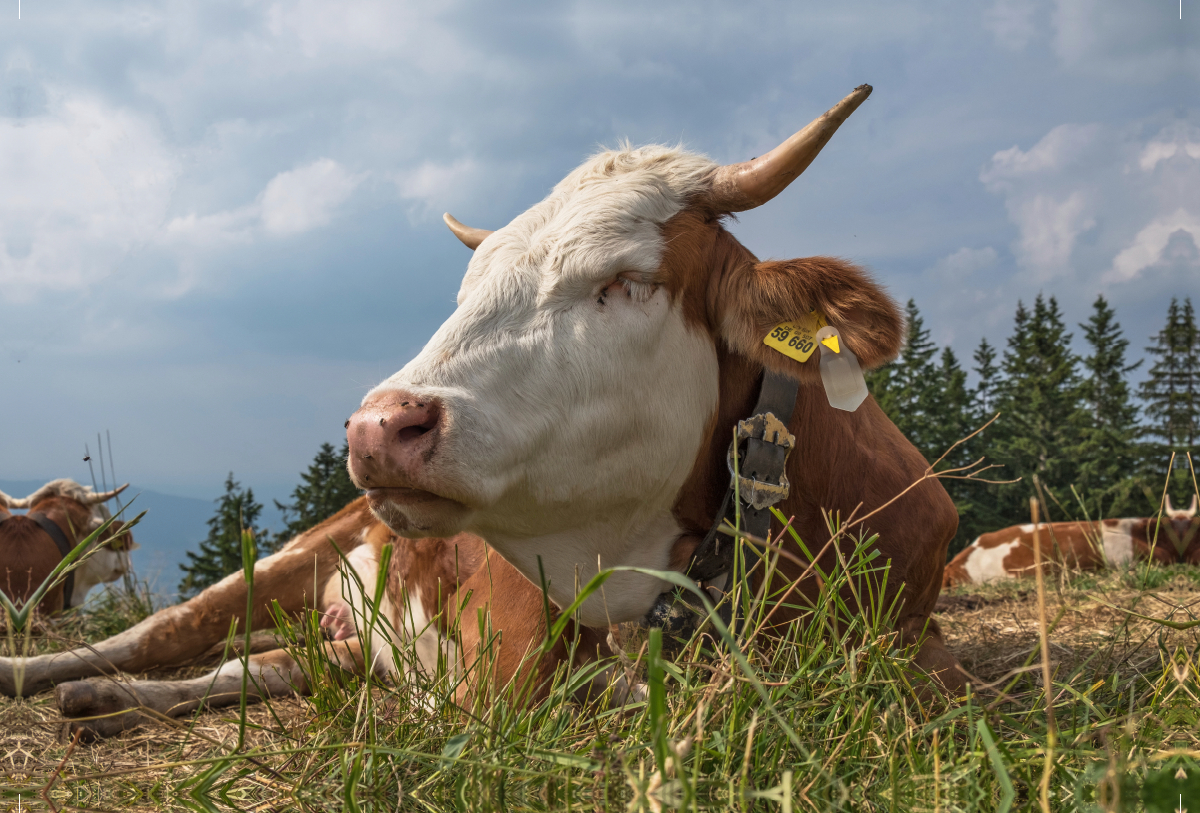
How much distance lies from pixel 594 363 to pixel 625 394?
14 centimetres

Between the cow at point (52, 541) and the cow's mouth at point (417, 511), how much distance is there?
15.6 ft

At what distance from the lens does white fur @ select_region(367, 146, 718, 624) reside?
7.20 ft

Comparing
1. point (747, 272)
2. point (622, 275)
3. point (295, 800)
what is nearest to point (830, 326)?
point (747, 272)

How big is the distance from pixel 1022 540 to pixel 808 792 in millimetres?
11164

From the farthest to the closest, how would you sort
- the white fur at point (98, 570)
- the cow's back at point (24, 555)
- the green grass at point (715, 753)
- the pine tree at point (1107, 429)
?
the pine tree at point (1107, 429), the white fur at point (98, 570), the cow's back at point (24, 555), the green grass at point (715, 753)

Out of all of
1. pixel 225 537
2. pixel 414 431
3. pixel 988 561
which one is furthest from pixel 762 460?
pixel 225 537

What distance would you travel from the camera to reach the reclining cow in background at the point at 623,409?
212 centimetres

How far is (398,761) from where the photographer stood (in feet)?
5.05

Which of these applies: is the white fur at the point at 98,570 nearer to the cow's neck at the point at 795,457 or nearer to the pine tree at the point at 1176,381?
the cow's neck at the point at 795,457

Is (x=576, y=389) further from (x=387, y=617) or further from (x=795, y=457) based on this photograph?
(x=387, y=617)

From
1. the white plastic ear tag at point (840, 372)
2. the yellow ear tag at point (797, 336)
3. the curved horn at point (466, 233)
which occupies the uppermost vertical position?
the curved horn at point (466, 233)

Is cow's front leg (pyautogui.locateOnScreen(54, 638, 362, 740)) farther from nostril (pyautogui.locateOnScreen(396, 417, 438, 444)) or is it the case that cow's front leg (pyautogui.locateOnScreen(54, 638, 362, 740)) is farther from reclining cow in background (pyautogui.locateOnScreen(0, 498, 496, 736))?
nostril (pyautogui.locateOnScreen(396, 417, 438, 444))

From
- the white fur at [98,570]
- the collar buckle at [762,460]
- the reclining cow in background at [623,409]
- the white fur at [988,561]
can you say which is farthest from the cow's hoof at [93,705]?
the white fur at [988,561]

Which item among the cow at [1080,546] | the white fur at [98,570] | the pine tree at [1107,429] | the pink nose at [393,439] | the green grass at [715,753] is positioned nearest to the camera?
the green grass at [715,753]
